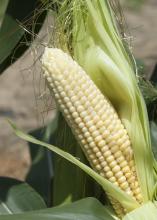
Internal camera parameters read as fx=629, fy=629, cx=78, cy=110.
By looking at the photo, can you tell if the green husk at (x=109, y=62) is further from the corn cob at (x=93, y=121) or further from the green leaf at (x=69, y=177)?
the green leaf at (x=69, y=177)

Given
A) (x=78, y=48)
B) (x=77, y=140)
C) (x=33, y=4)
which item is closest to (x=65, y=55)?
(x=78, y=48)

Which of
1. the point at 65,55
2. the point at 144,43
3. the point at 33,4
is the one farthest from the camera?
the point at 144,43

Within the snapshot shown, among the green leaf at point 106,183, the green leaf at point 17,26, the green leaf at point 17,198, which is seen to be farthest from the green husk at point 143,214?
the green leaf at point 17,26

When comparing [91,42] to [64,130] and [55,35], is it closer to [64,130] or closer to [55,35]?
[55,35]

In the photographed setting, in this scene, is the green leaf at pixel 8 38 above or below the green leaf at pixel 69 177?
above

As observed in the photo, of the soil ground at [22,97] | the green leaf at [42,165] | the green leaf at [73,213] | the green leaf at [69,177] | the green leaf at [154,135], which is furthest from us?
the soil ground at [22,97]

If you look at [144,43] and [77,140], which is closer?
[77,140]

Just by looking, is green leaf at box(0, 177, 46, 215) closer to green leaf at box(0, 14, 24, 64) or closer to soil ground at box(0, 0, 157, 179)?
green leaf at box(0, 14, 24, 64)
